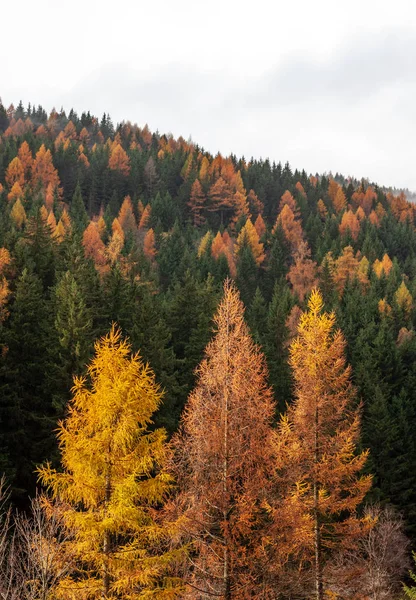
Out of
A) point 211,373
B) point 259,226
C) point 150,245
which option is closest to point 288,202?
point 259,226

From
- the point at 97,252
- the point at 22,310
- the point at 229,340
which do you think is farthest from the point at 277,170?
the point at 229,340

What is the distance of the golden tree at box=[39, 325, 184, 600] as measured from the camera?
1415 centimetres

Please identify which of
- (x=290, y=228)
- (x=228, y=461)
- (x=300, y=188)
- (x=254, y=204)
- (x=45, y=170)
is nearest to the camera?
(x=228, y=461)

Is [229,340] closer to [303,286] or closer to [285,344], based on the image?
[285,344]

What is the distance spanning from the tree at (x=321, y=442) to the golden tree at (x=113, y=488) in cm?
454

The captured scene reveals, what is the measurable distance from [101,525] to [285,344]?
44.3 meters

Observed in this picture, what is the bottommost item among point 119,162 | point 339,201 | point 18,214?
point 18,214

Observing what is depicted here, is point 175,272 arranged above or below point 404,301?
above

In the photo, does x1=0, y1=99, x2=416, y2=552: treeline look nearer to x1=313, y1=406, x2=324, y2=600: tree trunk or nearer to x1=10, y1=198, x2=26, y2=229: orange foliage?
x1=10, y1=198, x2=26, y2=229: orange foliage

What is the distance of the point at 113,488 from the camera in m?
14.7

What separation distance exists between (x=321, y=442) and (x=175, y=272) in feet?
228

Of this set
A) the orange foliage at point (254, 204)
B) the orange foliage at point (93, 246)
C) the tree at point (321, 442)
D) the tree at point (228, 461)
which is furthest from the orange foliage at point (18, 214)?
the tree at point (228, 461)

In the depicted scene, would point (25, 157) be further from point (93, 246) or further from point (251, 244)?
point (251, 244)

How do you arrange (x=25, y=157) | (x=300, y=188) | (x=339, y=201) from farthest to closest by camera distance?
1. (x=300, y=188)
2. (x=339, y=201)
3. (x=25, y=157)
